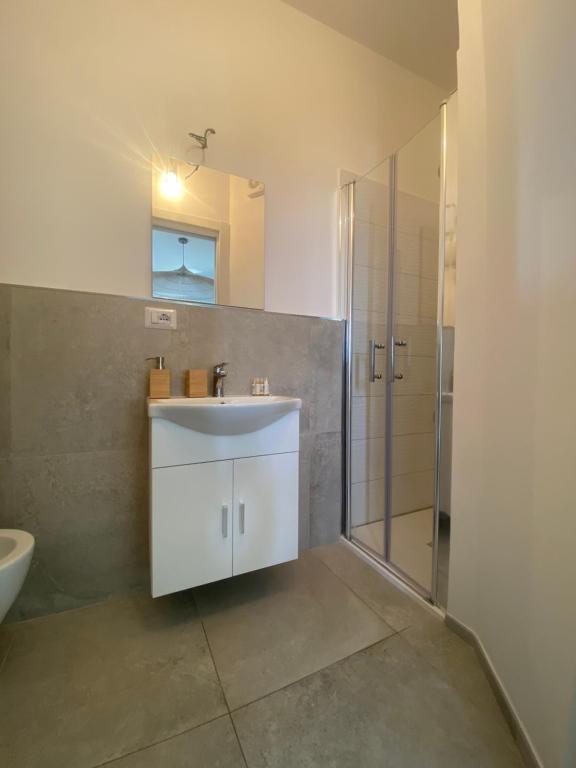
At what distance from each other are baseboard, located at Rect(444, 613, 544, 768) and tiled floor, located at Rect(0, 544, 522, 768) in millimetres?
25

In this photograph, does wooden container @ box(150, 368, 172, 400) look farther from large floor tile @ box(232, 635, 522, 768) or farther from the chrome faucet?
large floor tile @ box(232, 635, 522, 768)

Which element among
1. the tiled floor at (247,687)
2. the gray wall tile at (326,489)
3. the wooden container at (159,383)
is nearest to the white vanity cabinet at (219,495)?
the wooden container at (159,383)

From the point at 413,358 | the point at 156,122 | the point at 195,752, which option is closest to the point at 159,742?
the point at 195,752

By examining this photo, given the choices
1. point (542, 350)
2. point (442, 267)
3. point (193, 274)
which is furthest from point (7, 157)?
point (542, 350)

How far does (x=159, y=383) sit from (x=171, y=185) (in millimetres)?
890

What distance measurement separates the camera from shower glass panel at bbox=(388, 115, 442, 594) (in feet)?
5.39

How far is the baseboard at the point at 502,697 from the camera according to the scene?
815 millimetres

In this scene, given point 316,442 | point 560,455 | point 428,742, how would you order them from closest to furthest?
point 560,455, point 428,742, point 316,442

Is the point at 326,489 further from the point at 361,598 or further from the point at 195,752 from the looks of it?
the point at 195,752

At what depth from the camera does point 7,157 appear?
47.8 inches

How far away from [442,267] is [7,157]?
5.60ft

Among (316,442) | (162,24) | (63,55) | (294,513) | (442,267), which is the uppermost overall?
(162,24)

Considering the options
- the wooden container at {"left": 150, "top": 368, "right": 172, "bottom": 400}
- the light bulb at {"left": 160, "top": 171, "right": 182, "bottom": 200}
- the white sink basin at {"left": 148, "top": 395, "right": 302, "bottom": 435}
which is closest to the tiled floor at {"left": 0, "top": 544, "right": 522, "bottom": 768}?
the white sink basin at {"left": 148, "top": 395, "right": 302, "bottom": 435}

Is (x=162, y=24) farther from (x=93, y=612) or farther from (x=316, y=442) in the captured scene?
(x=93, y=612)
